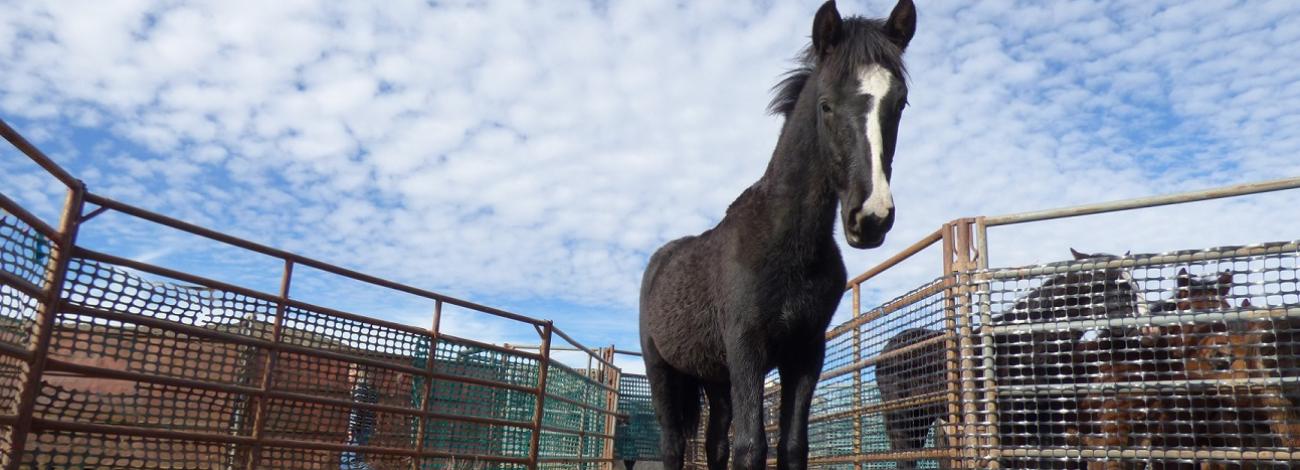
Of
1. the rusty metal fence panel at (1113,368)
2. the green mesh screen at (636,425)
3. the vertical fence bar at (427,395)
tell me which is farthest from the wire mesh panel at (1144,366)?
the green mesh screen at (636,425)

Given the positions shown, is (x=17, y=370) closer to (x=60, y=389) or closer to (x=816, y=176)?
(x=60, y=389)

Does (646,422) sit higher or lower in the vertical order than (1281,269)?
lower

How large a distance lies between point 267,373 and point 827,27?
3.73 meters

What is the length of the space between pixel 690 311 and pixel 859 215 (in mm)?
1645

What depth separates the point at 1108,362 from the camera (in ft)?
13.6

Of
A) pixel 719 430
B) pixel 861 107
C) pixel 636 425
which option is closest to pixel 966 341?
pixel 719 430

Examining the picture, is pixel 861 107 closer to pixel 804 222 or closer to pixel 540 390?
pixel 804 222

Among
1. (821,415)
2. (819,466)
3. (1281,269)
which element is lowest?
(819,466)

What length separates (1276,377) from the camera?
12.3 ft

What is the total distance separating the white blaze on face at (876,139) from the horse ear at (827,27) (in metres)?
0.37

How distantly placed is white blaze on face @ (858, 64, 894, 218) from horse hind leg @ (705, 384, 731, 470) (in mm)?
2343

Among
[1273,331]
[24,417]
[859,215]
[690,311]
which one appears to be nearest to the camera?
[859,215]

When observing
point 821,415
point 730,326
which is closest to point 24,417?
point 730,326

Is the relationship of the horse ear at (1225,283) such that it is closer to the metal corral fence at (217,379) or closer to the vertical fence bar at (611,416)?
the metal corral fence at (217,379)
